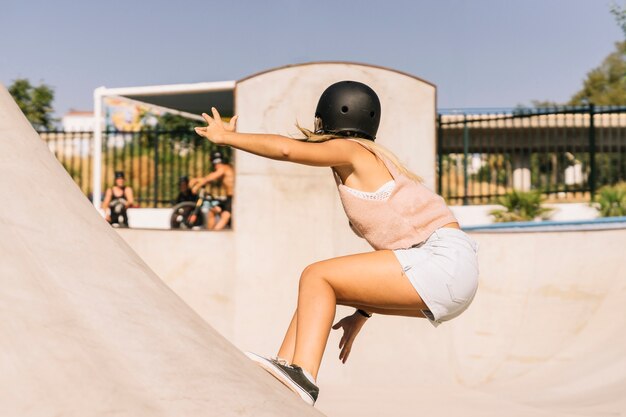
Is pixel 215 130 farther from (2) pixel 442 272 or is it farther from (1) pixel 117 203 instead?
(1) pixel 117 203

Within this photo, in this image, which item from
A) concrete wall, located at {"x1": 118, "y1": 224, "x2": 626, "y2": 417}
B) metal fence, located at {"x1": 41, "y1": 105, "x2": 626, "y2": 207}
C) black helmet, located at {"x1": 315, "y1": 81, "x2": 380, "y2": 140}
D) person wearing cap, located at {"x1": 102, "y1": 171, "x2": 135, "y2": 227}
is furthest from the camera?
metal fence, located at {"x1": 41, "y1": 105, "x2": 626, "y2": 207}

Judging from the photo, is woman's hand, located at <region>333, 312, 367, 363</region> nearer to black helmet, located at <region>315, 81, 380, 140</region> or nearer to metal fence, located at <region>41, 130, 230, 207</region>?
black helmet, located at <region>315, 81, 380, 140</region>

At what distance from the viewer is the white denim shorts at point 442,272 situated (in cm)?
301

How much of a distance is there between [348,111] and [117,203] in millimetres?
11634

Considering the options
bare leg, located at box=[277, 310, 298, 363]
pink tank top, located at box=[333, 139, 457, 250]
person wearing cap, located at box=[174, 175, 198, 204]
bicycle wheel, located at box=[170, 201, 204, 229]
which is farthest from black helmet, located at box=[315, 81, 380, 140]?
person wearing cap, located at box=[174, 175, 198, 204]

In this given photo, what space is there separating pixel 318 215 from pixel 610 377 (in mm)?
3257

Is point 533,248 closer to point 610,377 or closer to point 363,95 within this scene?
point 610,377

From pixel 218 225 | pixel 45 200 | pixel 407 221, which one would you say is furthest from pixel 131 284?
pixel 218 225

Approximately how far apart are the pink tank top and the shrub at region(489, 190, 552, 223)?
14.7 metres

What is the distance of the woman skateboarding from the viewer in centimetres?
298

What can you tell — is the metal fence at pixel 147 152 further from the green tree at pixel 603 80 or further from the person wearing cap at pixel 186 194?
the green tree at pixel 603 80

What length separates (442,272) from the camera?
3.02 meters

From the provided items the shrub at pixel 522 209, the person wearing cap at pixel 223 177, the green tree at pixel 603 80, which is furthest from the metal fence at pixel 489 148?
the green tree at pixel 603 80

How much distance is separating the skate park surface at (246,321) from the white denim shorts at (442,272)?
630mm
